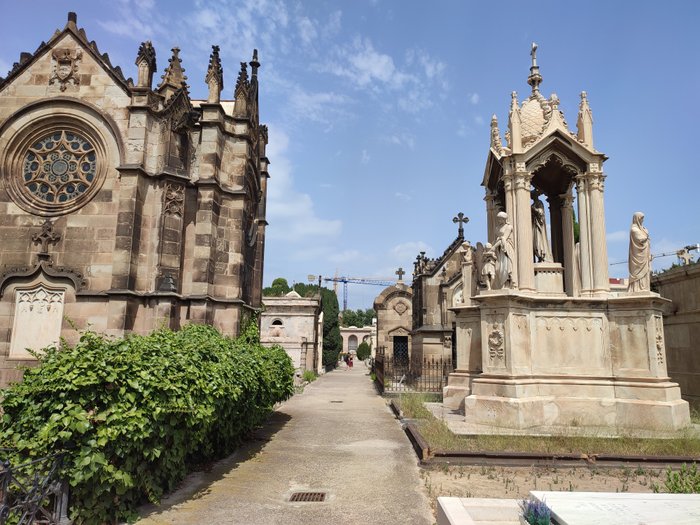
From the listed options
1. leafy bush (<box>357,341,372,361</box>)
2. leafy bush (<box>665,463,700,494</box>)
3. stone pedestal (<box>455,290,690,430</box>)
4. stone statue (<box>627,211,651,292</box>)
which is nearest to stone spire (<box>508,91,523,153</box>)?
stone statue (<box>627,211,651,292</box>)

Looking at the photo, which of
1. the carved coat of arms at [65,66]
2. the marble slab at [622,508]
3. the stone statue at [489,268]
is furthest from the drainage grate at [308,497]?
the carved coat of arms at [65,66]

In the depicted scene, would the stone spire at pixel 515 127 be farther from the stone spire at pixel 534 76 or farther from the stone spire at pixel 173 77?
the stone spire at pixel 173 77

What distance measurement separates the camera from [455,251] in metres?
29.0

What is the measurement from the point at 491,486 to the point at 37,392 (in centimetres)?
575

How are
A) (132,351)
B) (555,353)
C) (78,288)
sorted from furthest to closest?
(78,288) < (555,353) < (132,351)

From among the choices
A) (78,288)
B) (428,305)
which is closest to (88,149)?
(78,288)

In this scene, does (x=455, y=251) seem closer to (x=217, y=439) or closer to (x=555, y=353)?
(x=555, y=353)

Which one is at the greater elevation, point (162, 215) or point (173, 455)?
point (162, 215)

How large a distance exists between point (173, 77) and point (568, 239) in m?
12.6

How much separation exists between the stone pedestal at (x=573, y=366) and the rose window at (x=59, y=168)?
11.4 metres

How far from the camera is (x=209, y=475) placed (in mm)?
7457

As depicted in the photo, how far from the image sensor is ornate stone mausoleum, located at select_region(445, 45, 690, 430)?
33.9ft

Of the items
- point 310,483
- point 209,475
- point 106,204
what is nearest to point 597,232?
point 310,483

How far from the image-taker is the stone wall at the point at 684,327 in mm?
13898
